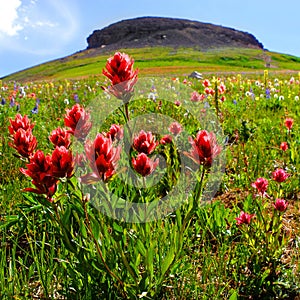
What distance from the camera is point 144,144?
5.38 ft

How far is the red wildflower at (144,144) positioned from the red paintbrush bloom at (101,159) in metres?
0.35

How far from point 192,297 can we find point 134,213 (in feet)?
1.91

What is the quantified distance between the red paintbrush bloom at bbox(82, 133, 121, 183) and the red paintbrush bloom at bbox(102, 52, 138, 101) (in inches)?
14.9

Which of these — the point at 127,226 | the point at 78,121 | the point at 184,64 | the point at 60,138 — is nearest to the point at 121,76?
the point at 78,121

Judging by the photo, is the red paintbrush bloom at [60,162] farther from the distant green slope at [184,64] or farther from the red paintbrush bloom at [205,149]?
the distant green slope at [184,64]

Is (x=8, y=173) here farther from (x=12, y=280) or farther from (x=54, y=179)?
(x=54, y=179)

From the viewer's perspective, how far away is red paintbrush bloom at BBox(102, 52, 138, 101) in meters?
1.58

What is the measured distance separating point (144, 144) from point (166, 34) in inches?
4346

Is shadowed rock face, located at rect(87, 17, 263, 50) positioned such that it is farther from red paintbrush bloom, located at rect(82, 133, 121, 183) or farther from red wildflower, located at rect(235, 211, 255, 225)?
red paintbrush bloom, located at rect(82, 133, 121, 183)

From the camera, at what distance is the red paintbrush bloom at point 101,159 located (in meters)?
1.25

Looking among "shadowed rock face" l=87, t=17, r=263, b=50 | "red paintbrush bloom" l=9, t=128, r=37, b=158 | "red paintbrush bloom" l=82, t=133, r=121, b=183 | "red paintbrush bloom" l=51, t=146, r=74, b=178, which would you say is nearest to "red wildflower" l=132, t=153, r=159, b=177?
"red paintbrush bloom" l=82, t=133, r=121, b=183

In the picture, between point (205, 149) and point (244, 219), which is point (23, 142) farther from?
point (244, 219)

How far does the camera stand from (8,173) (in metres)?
3.48

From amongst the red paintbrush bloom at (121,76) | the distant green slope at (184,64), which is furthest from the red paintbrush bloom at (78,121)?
the distant green slope at (184,64)
